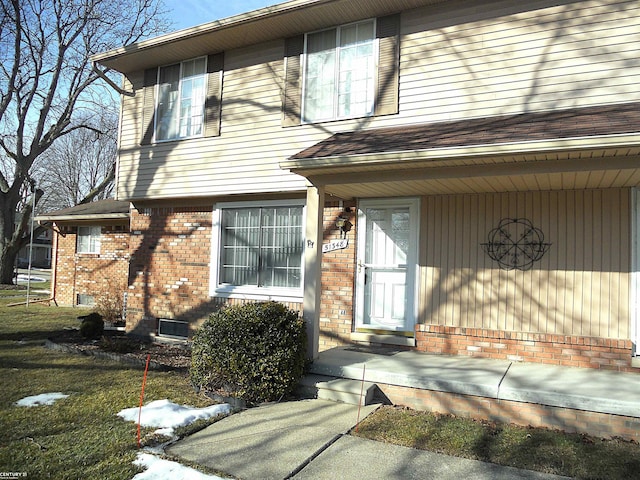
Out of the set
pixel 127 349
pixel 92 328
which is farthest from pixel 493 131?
pixel 92 328

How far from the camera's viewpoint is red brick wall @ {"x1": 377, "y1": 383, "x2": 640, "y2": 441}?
4727 millimetres

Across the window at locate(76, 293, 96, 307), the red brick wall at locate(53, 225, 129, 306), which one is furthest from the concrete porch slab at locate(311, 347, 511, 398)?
the window at locate(76, 293, 96, 307)

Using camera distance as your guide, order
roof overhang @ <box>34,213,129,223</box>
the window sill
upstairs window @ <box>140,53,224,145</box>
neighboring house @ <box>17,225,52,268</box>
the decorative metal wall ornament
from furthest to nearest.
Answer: neighboring house @ <box>17,225,52,268</box> → roof overhang @ <box>34,213,129,223</box> → upstairs window @ <box>140,53,224,145</box> → the window sill → the decorative metal wall ornament

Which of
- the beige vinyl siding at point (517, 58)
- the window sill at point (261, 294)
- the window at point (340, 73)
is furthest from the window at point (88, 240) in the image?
the beige vinyl siding at point (517, 58)

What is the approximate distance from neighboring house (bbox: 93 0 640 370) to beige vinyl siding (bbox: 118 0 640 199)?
2 centimetres

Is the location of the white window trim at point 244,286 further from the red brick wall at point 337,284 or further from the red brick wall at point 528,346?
the red brick wall at point 528,346

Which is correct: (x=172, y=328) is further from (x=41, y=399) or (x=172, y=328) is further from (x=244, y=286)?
(x=41, y=399)

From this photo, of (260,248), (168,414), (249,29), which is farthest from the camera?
(260,248)

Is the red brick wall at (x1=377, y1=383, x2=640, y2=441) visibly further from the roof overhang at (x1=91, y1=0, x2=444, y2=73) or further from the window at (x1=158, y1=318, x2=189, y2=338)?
the roof overhang at (x1=91, y1=0, x2=444, y2=73)

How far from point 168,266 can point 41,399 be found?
14.2ft

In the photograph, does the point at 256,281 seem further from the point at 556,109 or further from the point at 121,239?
the point at 121,239

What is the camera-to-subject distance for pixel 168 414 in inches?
210

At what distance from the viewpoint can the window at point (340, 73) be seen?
7.94 m

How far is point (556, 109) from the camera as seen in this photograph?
6.55 meters
